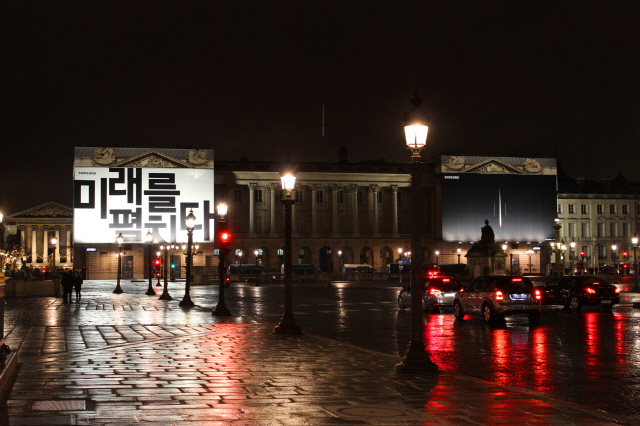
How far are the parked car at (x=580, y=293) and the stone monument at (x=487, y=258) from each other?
75.4ft

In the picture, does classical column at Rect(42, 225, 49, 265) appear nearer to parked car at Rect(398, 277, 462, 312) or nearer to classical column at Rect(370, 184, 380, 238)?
classical column at Rect(370, 184, 380, 238)

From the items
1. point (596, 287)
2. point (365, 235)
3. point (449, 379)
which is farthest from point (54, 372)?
point (365, 235)

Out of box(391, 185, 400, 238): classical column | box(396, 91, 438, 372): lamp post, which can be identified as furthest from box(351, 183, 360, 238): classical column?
box(396, 91, 438, 372): lamp post

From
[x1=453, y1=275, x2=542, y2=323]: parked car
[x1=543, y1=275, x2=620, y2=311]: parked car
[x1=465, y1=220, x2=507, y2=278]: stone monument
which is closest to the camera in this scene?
[x1=453, y1=275, x2=542, y2=323]: parked car

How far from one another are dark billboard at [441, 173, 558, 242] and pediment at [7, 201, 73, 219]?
8866 cm

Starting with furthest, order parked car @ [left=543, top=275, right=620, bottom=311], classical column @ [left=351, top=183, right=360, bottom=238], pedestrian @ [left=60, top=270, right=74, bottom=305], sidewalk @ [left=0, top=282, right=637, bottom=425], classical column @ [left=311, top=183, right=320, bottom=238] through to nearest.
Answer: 1. classical column @ [left=351, top=183, right=360, bottom=238]
2. classical column @ [left=311, top=183, right=320, bottom=238]
3. pedestrian @ [left=60, top=270, right=74, bottom=305]
4. parked car @ [left=543, top=275, right=620, bottom=311]
5. sidewalk @ [left=0, top=282, right=637, bottom=425]

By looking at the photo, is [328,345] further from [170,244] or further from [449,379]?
[170,244]

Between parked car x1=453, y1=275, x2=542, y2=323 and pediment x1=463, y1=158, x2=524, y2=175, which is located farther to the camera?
pediment x1=463, y1=158, x2=524, y2=175

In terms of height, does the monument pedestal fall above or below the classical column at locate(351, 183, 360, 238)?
below

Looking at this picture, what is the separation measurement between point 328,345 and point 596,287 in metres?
17.9

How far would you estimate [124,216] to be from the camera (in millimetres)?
93500

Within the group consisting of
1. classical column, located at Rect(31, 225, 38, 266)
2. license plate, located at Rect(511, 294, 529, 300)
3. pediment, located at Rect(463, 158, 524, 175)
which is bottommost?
license plate, located at Rect(511, 294, 529, 300)

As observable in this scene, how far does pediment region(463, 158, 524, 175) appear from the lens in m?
109

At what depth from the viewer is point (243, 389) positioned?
35.5ft
